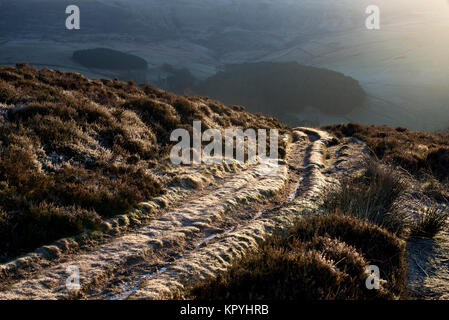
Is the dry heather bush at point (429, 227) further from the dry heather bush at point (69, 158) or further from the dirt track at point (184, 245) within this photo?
the dry heather bush at point (69, 158)

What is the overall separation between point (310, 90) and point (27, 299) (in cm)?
13654

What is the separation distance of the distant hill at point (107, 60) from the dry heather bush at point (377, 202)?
173 metres

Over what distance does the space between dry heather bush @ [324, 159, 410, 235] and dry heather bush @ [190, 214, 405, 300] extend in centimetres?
105

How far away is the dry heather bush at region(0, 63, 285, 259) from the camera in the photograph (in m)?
5.93

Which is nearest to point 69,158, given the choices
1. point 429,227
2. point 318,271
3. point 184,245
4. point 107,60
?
point 184,245

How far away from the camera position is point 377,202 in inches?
303

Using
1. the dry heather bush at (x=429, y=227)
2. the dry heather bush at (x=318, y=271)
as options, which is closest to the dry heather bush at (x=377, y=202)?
the dry heather bush at (x=429, y=227)

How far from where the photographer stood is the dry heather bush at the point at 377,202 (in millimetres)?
6926

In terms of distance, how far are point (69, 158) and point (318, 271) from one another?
7.85 m

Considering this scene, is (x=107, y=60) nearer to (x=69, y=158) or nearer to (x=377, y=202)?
(x=69, y=158)

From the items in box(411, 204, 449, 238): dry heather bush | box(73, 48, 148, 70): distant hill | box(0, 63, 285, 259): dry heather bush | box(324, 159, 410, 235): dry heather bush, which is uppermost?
box(73, 48, 148, 70): distant hill

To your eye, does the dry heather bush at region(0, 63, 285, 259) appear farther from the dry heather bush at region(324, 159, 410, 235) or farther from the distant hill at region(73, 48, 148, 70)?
the distant hill at region(73, 48, 148, 70)

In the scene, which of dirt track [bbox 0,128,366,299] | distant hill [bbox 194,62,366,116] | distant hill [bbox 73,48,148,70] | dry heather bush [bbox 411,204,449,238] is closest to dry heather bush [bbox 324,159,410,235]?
dry heather bush [bbox 411,204,449,238]
